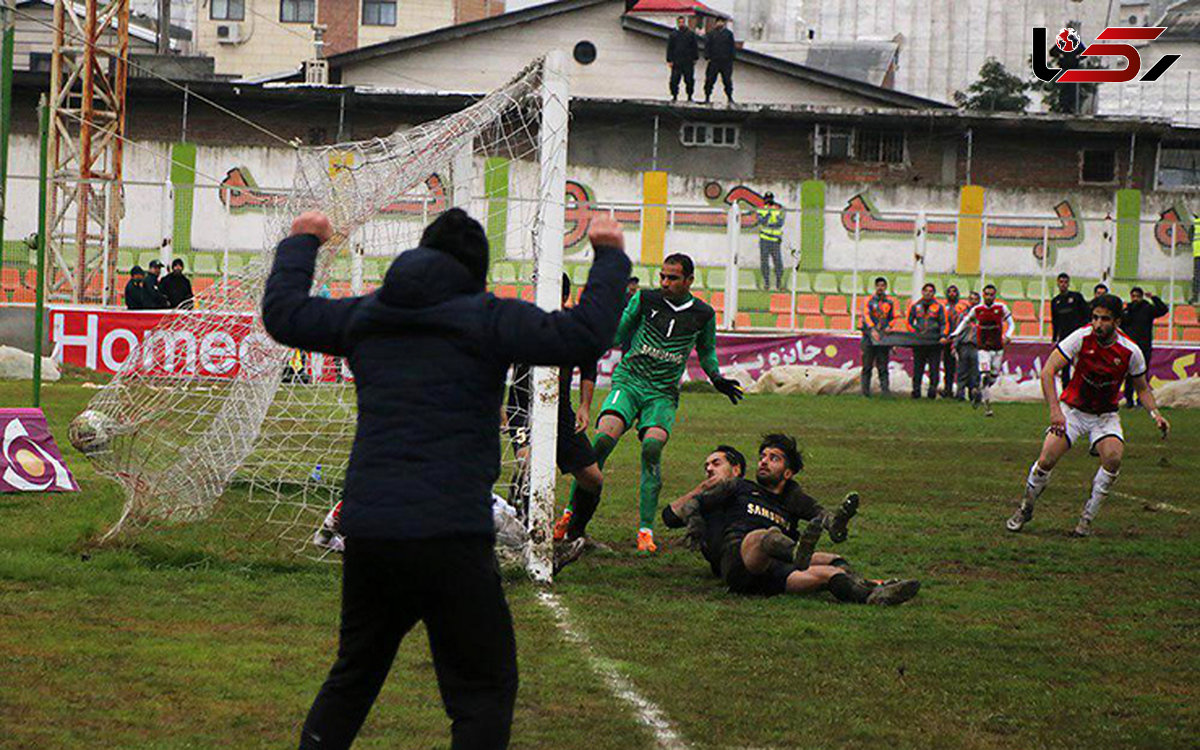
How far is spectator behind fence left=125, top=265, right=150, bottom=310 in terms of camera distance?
95.1ft

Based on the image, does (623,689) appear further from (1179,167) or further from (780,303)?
(1179,167)

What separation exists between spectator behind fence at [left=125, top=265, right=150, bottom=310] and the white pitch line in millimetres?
21868

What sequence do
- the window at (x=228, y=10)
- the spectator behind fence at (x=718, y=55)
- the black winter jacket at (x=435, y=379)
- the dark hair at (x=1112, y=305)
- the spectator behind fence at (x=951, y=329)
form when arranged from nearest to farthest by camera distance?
the black winter jacket at (x=435, y=379), the dark hair at (x=1112, y=305), the spectator behind fence at (x=951, y=329), the spectator behind fence at (x=718, y=55), the window at (x=228, y=10)

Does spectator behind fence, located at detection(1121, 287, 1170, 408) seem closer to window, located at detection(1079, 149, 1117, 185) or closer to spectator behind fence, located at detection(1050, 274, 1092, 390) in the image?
spectator behind fence, located at detection(1050, 274, 1092, 390)

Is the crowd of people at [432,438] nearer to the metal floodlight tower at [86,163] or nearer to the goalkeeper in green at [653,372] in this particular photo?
the goalkeeper in green at [653,372]

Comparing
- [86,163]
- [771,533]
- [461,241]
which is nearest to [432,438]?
[461,241]

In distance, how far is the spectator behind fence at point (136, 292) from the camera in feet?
95.1

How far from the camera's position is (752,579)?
366 inches

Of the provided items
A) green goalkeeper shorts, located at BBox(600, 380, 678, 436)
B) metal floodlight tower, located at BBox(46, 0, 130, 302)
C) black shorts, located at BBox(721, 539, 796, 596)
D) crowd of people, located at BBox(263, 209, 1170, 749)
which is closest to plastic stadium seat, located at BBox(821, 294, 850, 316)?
metal floodlight tower, located at BBox(46, 0, 130, 302)

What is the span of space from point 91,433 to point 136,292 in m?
20.1

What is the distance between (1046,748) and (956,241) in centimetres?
2816

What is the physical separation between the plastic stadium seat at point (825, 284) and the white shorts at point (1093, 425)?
62.8 ft

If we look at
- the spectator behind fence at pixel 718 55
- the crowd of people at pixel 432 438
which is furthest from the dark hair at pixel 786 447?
the spectator behind fence at pixel 718 55

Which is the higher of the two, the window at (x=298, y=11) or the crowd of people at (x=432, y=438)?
the window at (x=298, y=11)
